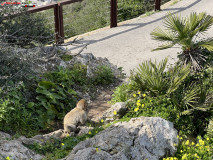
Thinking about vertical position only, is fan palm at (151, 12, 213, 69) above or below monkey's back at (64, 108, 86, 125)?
above

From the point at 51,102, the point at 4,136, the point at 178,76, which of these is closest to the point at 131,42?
the point at 178,76

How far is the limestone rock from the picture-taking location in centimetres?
580

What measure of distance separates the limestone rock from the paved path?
510cm

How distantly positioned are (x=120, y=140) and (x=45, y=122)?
2.29 metres

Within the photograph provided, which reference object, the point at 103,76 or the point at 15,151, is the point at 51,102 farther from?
the point at 15,151

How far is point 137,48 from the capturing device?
12.3 m

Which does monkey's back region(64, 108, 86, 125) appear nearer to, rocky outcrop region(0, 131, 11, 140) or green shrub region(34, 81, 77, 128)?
green shrub region(34, 81, 77, 128)

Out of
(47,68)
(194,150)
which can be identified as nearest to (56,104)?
(47,68)

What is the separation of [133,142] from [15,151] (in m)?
1.96

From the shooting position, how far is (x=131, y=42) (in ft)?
42.1

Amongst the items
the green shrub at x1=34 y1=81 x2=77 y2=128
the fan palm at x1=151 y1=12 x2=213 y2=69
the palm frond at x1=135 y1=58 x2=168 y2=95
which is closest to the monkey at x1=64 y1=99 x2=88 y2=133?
the green shrub at x1=34 y1=81 x2=77 y2=128

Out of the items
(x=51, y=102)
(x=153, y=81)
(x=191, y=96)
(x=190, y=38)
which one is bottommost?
(x=51, y=102)

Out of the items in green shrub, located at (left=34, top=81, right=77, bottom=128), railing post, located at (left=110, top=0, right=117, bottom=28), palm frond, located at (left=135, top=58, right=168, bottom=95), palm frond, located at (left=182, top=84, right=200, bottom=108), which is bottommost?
green shrub, located at (left=34, top=81, right=77, bottom=128)

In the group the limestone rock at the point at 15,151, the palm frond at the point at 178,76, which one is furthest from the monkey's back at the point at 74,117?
the palm frond at the point at 178,76
